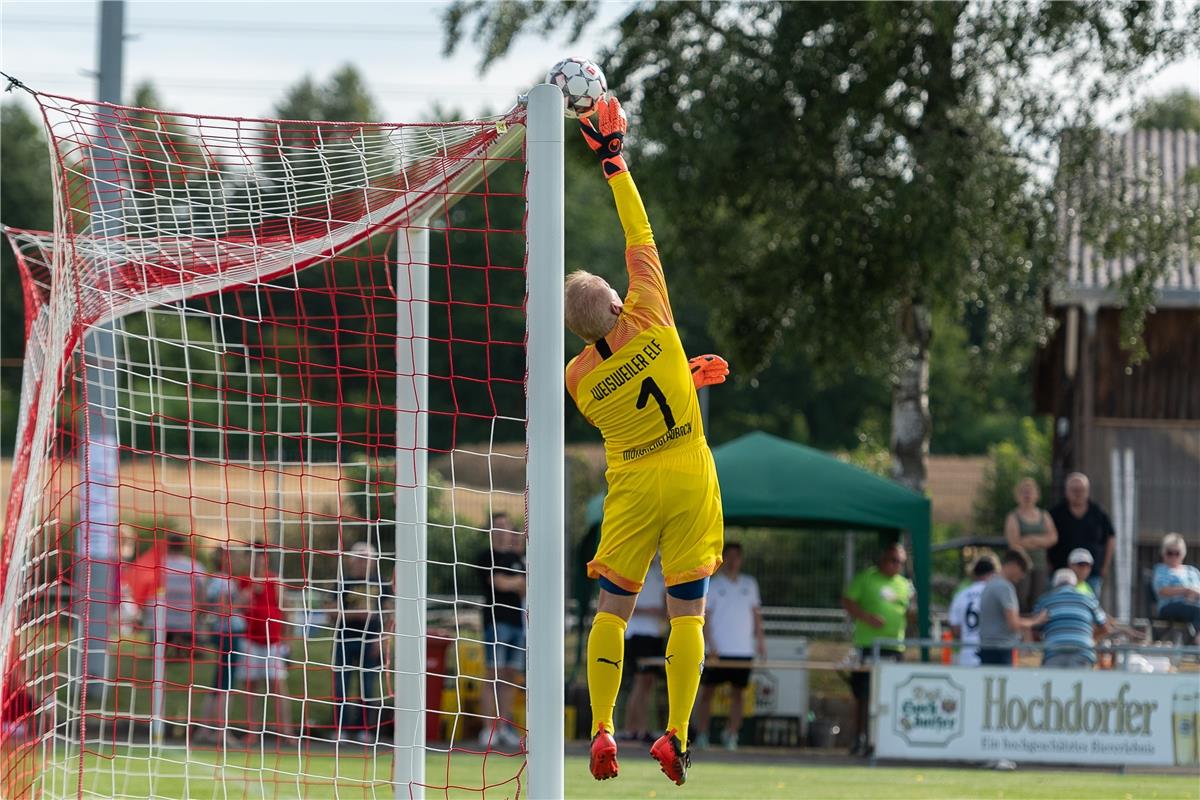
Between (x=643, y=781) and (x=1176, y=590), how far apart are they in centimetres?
624

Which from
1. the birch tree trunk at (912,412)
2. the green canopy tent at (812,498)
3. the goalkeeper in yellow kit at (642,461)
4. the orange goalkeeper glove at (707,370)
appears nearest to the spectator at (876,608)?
the green canopy tent at (812,498)

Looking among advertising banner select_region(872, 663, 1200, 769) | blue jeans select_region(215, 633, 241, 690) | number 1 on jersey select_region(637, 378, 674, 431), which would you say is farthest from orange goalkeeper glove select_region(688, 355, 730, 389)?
advertising banner select_region(872, 663, 1200, 769)

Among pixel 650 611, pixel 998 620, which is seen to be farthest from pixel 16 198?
pixel 998 620

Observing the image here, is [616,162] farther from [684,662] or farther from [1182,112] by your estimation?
[1182,112]

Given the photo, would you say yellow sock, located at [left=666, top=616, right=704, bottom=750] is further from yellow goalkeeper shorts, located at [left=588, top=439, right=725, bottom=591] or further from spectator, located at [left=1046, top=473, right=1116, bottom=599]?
spectator, located at [left=1046, top=473, right=1116, bottom=599]

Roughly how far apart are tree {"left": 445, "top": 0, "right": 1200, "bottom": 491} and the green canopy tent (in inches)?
111

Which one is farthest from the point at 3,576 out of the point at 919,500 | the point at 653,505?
the point at 919,500

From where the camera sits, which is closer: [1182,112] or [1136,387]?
[1136,387]

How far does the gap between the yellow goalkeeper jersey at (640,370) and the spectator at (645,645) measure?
25.3 ft

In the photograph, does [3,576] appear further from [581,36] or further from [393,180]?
[581,36]

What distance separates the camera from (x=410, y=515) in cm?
683

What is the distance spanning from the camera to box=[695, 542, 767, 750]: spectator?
1352cm

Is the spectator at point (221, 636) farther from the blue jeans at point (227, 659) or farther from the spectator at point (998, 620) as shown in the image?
the spectator at point (998, 620)

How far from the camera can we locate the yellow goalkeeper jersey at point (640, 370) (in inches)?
230
